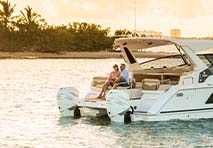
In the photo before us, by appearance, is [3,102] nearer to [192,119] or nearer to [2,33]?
[192,119]

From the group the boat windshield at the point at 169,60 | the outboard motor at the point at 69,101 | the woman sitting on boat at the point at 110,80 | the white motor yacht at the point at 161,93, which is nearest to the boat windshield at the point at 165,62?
the boat windshield at the point at 169,60

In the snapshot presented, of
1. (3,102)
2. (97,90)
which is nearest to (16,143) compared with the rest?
(97,90)

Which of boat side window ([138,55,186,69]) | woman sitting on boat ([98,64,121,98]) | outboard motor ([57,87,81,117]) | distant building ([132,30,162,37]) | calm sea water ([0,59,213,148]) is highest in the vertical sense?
distant building ([132,30,162,37])

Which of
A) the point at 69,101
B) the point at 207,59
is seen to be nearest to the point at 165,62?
the point at 207,59

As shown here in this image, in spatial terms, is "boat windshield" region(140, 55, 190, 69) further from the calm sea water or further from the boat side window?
the calm sea water

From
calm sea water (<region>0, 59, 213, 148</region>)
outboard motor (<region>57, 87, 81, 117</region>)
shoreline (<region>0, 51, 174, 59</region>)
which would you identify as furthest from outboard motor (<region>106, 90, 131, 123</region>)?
shoreline (<region>0, 51, 174, 59</region>)

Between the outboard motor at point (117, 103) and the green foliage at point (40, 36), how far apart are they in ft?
242

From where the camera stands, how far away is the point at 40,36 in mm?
101875

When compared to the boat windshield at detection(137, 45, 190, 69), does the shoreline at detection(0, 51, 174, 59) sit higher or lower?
lower

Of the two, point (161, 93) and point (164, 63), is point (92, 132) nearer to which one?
point (161, 93)

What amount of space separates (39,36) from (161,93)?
3336 inches

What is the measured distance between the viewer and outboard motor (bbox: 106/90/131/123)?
694 inches

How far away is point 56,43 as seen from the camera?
103m

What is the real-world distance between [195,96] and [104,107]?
2.72 m
